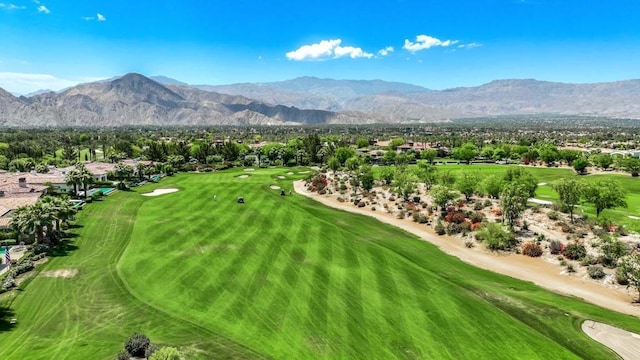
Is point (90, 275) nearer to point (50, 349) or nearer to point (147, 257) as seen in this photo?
point (147, 257)

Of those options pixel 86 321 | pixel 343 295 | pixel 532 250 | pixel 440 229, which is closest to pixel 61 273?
pixel 86 321

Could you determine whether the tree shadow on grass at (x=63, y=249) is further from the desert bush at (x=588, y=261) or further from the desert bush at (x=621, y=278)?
the desert bush at (x=621, y=278)

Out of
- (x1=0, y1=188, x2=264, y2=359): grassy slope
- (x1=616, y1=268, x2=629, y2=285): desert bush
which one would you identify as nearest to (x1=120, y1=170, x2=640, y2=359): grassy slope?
(x1=0, y1=188, x2=264, y2=359): grassy slope

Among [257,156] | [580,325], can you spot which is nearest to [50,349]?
[580,325]

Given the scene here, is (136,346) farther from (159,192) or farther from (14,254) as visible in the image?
(159,192)

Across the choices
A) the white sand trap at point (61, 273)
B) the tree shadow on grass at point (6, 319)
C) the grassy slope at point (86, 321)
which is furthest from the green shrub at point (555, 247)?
the tree shadow on grass at point (6, 319)

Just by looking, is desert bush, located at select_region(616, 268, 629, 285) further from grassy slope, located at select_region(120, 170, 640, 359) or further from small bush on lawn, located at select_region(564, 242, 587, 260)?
grassy slope, located at select_region(120, 170, 640, 359)

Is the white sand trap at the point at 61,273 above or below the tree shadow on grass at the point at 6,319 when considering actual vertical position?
above

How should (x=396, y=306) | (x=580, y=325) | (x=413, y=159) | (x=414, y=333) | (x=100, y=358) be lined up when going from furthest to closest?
1. (x=413, y=159)
2. (x=396, y=306)
3. (x=580, y=325)
4. (x=414, y=333)
5. (x=100, y=358)
